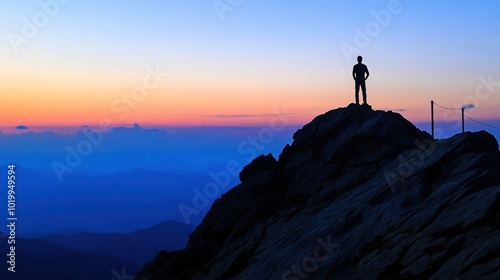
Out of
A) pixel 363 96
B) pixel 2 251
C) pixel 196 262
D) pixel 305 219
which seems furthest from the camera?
pixel 2 251

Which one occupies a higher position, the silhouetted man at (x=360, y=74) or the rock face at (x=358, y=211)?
the silhouetted man at (x=360, y=74)

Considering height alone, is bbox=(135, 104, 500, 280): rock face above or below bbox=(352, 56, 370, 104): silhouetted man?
below

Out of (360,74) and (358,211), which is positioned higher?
(360,74)

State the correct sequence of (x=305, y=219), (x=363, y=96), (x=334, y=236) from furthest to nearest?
(x=363, y=96)
(x=305, y=219)
(x=334, y=236)

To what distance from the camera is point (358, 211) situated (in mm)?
22094

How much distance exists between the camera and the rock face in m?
16.3

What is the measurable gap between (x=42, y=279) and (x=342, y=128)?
193332 mm

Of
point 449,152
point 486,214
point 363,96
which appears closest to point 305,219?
point 449,152

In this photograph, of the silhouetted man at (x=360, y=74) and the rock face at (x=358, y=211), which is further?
the silhouetted man at (x=360, y=74)

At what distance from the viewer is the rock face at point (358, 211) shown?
16281 mm

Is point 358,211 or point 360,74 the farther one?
point 360,74

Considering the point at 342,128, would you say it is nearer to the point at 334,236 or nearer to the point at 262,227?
the point at 262,227

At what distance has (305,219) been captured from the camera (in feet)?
82.2

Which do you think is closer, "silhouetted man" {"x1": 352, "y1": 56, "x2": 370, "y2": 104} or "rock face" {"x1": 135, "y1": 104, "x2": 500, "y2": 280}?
"rock face" {"x1": 135, "y1": 104, "x2": 500, "y2": 280}
